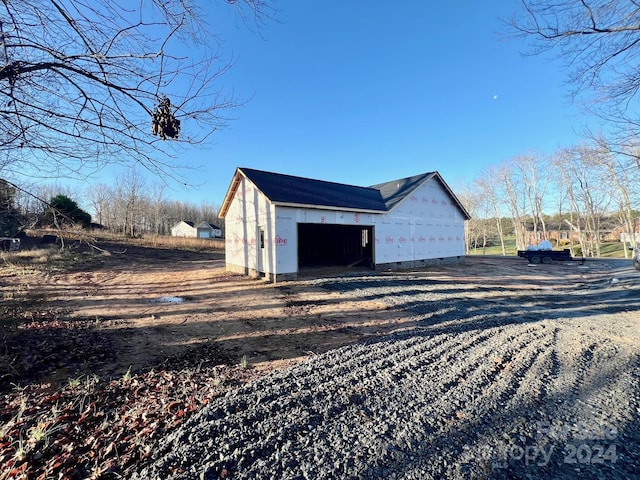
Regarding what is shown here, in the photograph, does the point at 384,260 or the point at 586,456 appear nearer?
the point at 586,456

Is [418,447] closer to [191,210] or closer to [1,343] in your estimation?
[1,343]

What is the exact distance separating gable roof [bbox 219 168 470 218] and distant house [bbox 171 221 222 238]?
139 feet

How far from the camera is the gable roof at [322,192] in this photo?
1184 centimetres

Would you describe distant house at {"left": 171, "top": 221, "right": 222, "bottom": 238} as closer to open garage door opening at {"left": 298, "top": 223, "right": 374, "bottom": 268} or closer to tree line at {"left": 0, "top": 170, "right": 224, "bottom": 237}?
tree line at {"left": 0, "top": 170, "right": 224, "bottom": 237}

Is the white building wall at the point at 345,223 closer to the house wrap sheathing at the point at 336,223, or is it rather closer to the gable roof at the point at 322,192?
the house wrap sheathing at the point at 336,223

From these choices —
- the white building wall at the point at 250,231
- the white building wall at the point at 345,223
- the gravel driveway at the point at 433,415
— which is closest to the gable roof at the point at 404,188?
the white building wall at the point at 345,223

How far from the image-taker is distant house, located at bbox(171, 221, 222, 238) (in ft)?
179

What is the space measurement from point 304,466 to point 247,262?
38.2 feet

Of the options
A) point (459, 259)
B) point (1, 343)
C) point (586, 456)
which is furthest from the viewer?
point (459, 259)

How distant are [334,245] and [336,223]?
6.44m

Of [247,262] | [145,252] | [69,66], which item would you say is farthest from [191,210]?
[69,66]

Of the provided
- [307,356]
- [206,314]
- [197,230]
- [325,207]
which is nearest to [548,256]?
[325,207]

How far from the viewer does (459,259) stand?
63.9 feet

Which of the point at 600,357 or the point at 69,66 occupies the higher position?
the point at 69,66
